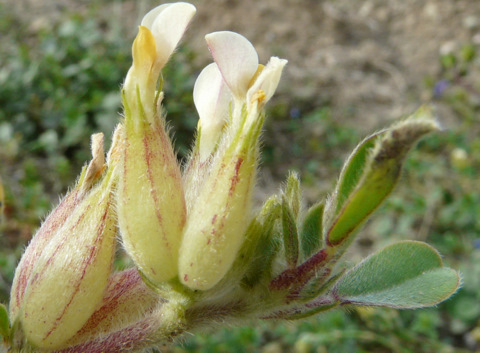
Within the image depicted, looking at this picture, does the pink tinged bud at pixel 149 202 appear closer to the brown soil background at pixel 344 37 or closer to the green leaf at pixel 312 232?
the green leaf at pixel 312 232

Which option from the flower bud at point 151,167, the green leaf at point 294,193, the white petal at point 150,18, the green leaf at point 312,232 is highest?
the white petal at point 150,18

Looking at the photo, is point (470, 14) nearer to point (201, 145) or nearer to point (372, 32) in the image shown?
point (372, 32)

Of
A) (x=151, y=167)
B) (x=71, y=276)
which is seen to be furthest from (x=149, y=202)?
(x=71, y=276)

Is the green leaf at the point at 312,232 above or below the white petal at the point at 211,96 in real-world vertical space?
below

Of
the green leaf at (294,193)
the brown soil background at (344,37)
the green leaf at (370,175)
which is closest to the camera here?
the green leaf at (370,175)

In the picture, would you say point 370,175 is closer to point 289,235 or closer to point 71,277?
point 289,235

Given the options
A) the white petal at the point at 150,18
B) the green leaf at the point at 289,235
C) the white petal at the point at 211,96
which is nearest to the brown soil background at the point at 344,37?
the white petal at the point at 211,96

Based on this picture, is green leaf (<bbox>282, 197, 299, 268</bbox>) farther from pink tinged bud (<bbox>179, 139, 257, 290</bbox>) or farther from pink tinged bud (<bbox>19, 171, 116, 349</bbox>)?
pink tinged bud (<bbox>19, 171, 116, 349</bbox>)

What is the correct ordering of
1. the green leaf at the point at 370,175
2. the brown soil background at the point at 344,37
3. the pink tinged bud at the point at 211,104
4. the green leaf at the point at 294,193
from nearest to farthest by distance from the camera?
1. the green leaf at the point at 370,175
2. the green leaf at the point at 294,193
3. the pink tinged bud at the point at 211,104
4. the brown soil background at the point at 344,37
